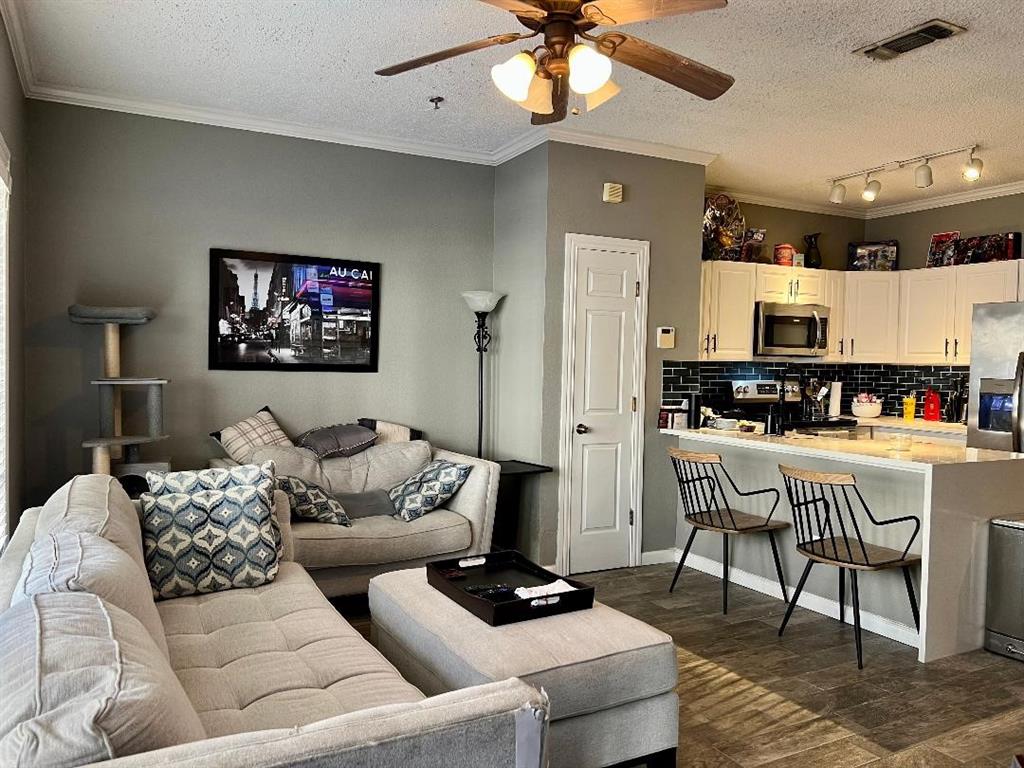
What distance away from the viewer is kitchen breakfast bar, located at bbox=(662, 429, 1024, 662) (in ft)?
11.8

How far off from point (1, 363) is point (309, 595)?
5.47 feet

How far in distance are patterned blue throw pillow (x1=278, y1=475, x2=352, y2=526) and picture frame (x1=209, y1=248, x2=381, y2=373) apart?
95 centimetres

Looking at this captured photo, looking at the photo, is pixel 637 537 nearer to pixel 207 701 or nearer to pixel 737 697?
pixel 737 697

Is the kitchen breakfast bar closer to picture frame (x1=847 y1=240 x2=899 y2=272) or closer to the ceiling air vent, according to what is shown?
the ceiling air vent

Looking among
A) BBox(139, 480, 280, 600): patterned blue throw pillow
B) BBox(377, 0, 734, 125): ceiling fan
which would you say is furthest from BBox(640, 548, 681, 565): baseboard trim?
BBox(377, 0, 734, 125): ceiling fan

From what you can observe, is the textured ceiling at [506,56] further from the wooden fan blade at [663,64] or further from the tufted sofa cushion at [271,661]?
the tufted sofa cushion at [271,661]

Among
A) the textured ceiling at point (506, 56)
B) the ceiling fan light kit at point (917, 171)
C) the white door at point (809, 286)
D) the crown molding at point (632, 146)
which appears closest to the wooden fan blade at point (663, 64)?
the textured ceiling at point (506, 56)

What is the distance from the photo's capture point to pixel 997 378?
17.2 ft

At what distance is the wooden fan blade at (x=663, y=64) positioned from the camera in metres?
2.44

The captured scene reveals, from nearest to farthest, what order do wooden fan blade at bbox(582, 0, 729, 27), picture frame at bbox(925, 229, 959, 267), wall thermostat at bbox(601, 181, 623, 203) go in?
wooden fan blade at bbox(582, 0, 729, 27), wall thermostat at bbox(601, 181, 623, 203), picture frame at bbox(925, 229, 959, 267)

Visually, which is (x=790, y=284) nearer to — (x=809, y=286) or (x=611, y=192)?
(x=809, y=286)

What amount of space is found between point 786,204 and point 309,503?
183 inches

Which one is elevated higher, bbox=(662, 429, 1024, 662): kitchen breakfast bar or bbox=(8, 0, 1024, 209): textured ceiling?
bbox=(8, 0, 1024, 209): textured ceiling

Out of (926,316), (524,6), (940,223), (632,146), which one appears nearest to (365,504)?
(632,146)
